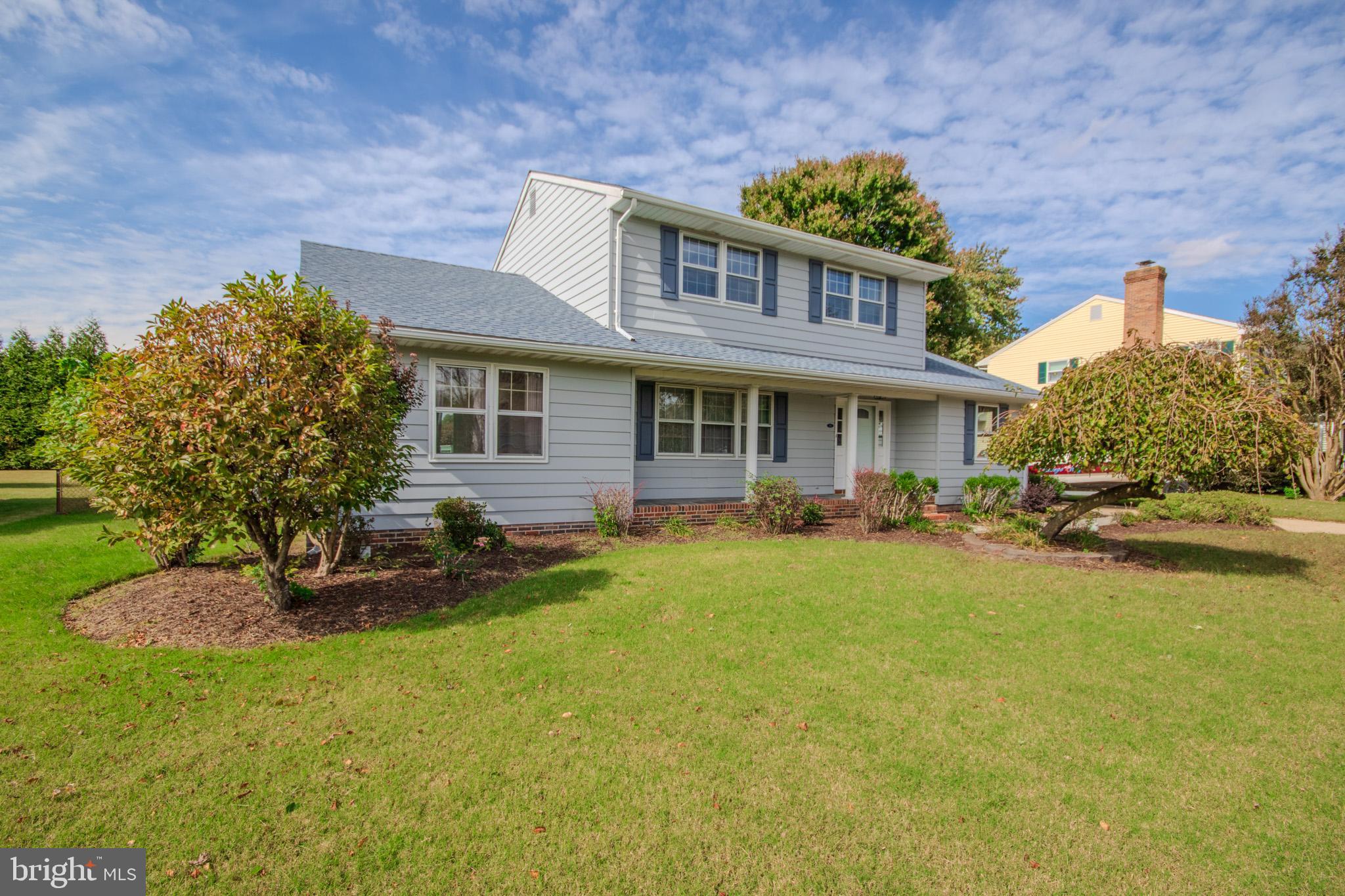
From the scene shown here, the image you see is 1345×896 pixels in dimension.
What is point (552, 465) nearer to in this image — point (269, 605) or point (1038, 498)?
point (269, 605)

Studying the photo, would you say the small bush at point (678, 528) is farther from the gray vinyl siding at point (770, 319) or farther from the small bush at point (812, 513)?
the gray vinyl siding at point (770, 319)

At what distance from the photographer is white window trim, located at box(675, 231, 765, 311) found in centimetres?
1196

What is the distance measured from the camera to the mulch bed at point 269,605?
197 inches

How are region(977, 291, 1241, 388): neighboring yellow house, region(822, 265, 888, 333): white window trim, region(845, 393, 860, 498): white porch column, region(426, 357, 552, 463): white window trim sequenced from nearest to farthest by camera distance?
region(426, 357, 552, 463): white window trim → region(845, 393, 860, 498): white porch column → region(822, 265, 888, 333): white window trim → region(977, 291, 1241, 388): neighboring yellow house

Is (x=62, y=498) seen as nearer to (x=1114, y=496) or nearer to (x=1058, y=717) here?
(x=1058, y=717)

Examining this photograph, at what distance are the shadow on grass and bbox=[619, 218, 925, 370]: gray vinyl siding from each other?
22.1 feet

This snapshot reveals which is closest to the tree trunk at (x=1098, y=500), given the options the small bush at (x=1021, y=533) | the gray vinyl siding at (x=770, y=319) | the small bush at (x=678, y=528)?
the small bush at (x=1021, y=533)

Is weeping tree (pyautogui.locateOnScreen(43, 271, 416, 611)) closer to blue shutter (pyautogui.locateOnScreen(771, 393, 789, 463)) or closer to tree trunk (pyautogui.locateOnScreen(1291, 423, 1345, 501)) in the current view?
blue shutter (pyautogui.locateOnScreen(771, 393, 789, 463))

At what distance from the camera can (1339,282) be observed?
1731cm

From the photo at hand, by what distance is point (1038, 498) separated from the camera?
1292 centimetres

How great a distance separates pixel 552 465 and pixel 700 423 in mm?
3684

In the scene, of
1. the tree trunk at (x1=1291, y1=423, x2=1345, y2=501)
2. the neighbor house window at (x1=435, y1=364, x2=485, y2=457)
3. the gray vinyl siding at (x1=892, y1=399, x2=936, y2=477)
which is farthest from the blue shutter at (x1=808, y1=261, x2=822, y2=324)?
the tree trunk at (x1=1291, y1=423, x2=1345, y2=501)

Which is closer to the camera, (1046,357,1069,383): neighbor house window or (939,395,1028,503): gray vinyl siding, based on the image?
(939,395,1028,503): gray vinyl siding

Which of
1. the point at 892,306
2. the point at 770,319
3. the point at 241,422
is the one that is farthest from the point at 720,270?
the point at 241,422
